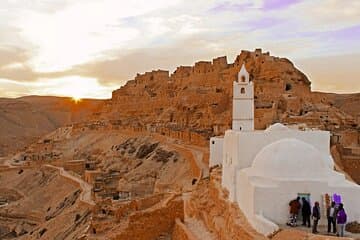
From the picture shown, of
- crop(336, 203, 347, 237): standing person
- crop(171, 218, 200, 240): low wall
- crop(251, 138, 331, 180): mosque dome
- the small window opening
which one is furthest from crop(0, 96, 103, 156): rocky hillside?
crop(336, 203, 347, 237): standing person

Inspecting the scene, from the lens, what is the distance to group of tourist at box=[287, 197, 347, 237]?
32.2 ft

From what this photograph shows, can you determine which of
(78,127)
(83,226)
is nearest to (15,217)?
(83,226)

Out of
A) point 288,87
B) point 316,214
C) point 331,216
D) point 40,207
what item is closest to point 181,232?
point 316,214

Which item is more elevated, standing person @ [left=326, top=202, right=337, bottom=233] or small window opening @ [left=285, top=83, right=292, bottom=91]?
small window opening @ [left=285, top=83, right=292, bottom=91]

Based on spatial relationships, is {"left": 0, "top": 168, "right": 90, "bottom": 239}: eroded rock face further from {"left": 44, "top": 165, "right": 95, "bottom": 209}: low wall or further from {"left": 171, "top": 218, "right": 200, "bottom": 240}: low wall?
{"left": 171, "top": 218, "right": 200, "bottom": 240}: low wall

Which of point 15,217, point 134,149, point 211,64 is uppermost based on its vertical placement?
point 211,64

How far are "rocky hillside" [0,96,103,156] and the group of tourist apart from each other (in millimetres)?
65988

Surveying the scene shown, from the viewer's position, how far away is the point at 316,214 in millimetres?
10125

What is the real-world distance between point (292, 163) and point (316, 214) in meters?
1.18

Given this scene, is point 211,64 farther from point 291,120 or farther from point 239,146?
point 239,146

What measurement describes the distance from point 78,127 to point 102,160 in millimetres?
21319

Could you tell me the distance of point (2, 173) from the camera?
4194cm

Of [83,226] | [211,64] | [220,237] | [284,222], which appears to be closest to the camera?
[284,222]

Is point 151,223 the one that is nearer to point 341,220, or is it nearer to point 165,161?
point 341,220
